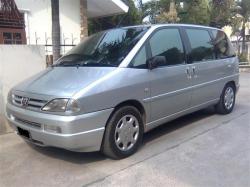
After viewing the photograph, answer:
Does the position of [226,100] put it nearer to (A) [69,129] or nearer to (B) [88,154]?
(B) [88,154]

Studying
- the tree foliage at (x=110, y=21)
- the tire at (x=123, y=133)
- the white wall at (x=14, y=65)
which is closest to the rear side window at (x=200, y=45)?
the tire at (x=123, y=133)

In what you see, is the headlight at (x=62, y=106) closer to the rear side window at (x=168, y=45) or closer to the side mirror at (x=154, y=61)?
the side mirror at (x=154, y=61)

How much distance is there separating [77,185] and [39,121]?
924 mm

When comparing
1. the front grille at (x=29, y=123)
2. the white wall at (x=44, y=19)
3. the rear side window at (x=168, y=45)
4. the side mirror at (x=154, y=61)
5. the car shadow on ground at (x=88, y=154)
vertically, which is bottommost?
the car shadow on ground at (x=88, y=154)

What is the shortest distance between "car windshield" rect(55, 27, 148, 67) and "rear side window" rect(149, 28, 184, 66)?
0.77 feet

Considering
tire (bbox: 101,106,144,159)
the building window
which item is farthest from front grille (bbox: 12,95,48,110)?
the building window

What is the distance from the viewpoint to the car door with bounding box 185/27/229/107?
6.00 meters

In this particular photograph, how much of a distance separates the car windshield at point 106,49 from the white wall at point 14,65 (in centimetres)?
113

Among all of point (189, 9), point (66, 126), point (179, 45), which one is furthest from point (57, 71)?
point (189, 9)

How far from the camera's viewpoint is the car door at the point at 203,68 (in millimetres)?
6000

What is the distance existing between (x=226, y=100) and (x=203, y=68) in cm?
127

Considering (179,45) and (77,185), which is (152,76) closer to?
(179,45)

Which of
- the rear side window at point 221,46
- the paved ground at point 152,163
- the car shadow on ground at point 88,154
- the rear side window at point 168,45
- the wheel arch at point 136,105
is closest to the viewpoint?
the paved ground at point 152,163

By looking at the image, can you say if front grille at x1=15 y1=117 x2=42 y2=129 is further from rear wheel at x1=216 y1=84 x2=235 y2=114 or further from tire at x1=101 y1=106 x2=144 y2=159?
rear wheel at x1=216 y1=84 x2=235 y2=114
